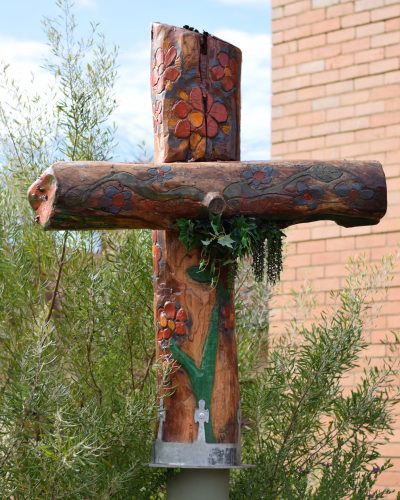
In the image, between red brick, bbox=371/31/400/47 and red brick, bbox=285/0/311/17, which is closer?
red brick, bbox=371/31/400/47

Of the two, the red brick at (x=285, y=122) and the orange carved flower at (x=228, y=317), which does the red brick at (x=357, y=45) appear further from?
the orange carved flower at (x=228, y=317)

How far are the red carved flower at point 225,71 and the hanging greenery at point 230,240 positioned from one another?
61 cm

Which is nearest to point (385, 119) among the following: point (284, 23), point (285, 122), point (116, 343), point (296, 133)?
point (296, 133)

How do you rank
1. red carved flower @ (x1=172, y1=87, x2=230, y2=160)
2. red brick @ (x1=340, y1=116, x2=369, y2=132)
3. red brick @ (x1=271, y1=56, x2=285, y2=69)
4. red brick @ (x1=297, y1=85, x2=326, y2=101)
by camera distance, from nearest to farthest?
1. red carved flower @ (x1=172, y1=87, x2=230, y2=160)
2. red brick @ (x1=340, y1=116, x2=369, y2=132)
3. red brick @ (x1=297, y1=85, x2=326, y2=101)
4. red brick @ (x1=271, y1=56, x2=285, y2=69)

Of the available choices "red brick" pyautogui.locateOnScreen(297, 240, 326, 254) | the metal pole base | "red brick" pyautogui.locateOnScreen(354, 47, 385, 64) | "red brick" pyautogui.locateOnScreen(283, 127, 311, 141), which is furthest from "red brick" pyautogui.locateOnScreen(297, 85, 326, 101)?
the metal pole base

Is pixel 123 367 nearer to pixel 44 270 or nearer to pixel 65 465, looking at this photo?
pixel 44 270

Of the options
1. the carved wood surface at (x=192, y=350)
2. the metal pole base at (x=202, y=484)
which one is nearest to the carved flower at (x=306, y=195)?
the carved wood surface at (x=192, y=350)

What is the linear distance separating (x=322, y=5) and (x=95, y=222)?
14.8 ft

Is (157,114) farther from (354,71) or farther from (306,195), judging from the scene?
(354,71)

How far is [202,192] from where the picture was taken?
4.10m

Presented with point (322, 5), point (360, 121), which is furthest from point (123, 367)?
point (322, 5)

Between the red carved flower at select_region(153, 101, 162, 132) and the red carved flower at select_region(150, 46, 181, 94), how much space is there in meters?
0.05

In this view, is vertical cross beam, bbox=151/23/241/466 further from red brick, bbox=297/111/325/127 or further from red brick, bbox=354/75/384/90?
red brick, bbox=297/111/325/127

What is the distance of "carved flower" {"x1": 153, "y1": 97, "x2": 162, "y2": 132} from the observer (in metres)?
4.39
